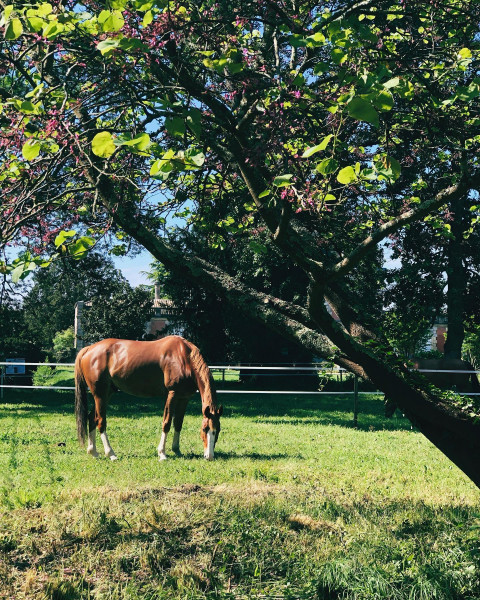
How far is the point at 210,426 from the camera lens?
973 centimetres

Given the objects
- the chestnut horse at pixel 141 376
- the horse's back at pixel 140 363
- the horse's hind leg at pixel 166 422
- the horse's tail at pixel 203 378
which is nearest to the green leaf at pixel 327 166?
the horse's tail at pixel 203 378

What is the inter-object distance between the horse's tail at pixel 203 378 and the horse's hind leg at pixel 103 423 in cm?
173

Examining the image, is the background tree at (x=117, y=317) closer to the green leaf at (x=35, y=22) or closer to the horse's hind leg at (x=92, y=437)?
the horse's hind leg at (x=92, y=437)

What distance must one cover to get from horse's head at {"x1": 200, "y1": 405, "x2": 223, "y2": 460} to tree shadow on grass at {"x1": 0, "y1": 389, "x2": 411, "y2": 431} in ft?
22.2

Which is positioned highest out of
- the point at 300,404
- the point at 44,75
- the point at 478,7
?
the point at 478,7

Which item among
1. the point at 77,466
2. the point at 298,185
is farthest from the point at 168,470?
the point at 298,185

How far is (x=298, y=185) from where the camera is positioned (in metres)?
6.61

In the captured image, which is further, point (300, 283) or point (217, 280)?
point (300, 283)

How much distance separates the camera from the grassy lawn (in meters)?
Answer: 4.83

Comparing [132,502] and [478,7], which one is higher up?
[478,7]

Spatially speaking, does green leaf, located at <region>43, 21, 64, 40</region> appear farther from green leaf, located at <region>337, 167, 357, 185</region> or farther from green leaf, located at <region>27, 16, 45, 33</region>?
green leaf, located at <region>337, 167, 357, 185</region>

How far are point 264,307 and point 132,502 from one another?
3.07 meters

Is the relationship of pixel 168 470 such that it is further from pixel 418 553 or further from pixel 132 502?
pixel 418 553

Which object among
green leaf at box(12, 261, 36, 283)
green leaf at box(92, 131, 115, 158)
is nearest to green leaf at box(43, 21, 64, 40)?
green leaf at box(92, 131, 115, 158)
